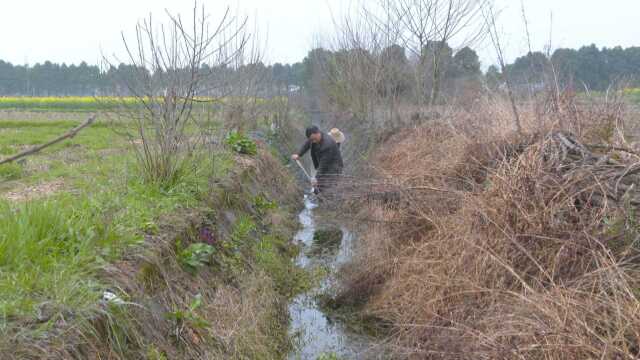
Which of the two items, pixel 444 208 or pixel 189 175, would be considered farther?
pixel 189 175

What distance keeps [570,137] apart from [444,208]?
5.04ft

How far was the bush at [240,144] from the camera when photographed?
1101 cm

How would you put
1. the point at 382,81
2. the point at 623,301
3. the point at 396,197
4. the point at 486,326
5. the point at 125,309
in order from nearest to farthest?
1. the point at 623,301
2. the point at 125,309
3. the point at 486,326
4. the point at 396,197
5. the point at 382,81

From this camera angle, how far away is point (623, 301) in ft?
10.8

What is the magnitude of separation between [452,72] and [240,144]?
13713 mm

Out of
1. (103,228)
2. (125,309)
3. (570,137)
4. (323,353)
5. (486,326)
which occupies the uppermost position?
(570,137)

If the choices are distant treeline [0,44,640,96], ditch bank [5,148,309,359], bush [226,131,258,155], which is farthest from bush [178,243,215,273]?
bush [226,131,258,155]

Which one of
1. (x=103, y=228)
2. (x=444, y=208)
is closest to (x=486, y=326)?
(x=444, y=208)

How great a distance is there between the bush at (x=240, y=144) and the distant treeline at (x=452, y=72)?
156cm

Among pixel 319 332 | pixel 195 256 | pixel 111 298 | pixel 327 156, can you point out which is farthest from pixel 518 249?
pixel 327 156

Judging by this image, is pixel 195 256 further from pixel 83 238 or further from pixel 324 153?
pixel 324 153

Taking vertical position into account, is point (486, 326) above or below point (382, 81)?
below

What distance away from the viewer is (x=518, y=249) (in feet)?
15.0

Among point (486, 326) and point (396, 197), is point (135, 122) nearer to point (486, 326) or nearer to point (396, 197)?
point (396, 197)
